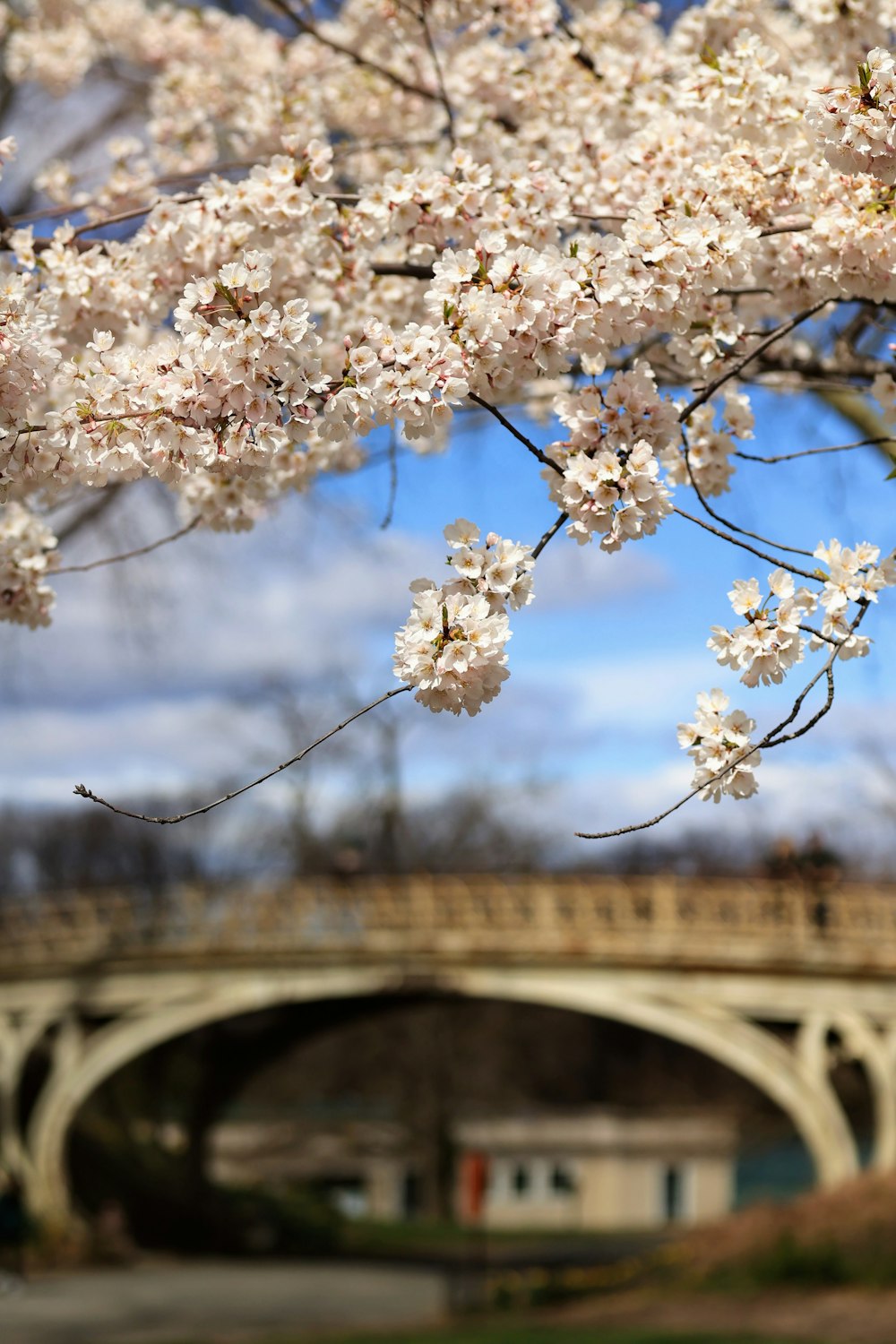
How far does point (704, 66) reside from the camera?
4289 mm

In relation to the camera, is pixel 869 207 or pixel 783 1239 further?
pixel 783 1239

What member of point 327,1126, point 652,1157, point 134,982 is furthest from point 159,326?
point 652,1157

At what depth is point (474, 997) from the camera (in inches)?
955

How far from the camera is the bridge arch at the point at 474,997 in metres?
21.2

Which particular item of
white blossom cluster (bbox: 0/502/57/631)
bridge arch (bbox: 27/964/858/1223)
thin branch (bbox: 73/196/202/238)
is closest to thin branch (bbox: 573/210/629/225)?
thin branch (bbox: 73/196/202/238)

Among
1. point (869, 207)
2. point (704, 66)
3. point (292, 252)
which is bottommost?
point (869, 207)

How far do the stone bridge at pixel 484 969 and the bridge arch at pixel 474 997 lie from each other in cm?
3

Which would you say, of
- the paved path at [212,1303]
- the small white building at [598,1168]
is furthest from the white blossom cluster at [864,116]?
the small white building at [598,1168]

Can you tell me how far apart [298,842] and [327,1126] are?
7.36m

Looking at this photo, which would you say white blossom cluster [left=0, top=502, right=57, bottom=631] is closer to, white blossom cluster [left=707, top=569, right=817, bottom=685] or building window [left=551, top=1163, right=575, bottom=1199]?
white blossom cluster [left=707, top=569, right=817, bottom=685]

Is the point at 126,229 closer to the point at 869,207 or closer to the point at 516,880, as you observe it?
the point at 869,207

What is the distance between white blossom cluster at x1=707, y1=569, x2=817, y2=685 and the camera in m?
3.25

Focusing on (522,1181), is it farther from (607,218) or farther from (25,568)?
(607,218)

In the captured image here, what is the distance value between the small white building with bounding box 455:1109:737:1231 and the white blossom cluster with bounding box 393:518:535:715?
3822 cm
